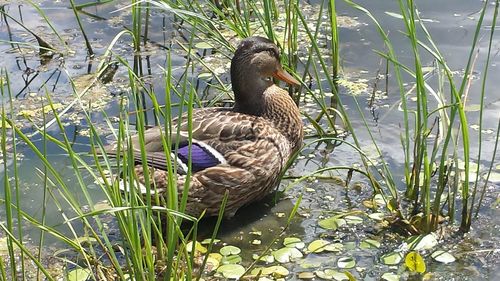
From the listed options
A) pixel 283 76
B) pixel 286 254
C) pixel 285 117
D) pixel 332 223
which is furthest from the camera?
pixel 283 76

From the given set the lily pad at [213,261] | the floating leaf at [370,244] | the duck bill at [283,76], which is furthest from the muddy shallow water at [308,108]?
the duck bill at [283,76]

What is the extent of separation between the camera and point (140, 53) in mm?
6352

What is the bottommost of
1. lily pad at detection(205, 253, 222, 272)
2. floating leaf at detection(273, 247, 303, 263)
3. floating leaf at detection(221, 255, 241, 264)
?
lily pad at detection(205, 253, 222, 272)

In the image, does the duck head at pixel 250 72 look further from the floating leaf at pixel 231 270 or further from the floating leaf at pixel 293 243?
the floating leaf at pixel 231 270

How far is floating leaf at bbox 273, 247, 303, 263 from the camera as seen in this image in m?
4.03

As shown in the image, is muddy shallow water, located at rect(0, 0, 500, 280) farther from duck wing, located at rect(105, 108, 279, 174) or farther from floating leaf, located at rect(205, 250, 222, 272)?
duck wing, located at rect(105, 108, 279, 174)

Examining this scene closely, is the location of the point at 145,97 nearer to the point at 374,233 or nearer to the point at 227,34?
the point at 227,34

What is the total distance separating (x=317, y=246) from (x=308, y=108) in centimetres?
157

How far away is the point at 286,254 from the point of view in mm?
4059

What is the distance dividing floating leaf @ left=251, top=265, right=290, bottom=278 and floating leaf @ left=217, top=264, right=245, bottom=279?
0.07 meters

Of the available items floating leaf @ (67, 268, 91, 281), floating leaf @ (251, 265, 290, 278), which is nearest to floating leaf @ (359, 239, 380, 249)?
floating leaf @ (251, 265, 290, 278)

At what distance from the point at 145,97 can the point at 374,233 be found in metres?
2.16

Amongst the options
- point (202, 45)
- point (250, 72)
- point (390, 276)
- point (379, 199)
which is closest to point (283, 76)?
point (250, 72)

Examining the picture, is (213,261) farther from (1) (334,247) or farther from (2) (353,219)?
(2) (353,219)
